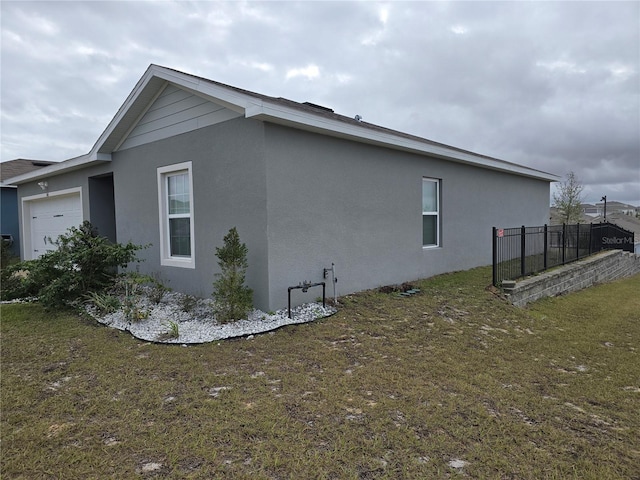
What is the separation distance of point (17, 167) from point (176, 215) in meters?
14.5

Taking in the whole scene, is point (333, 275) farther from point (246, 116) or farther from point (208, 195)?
point (246, 116)

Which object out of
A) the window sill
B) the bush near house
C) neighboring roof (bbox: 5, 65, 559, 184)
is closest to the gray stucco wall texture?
the window sill

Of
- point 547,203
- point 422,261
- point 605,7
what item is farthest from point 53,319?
point 547,203

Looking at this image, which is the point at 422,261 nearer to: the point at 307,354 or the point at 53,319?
the point at 307,354

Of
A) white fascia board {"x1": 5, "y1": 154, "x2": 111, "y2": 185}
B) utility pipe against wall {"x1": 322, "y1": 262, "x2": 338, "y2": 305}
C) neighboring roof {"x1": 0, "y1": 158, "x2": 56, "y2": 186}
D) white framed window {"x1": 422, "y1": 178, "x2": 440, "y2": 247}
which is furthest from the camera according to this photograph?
neighboring roof {"x1": 0, "y1": 158, "x2": 56, "y2": 186}

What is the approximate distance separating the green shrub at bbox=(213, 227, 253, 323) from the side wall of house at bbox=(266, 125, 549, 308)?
0.45m

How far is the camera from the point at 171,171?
725 centimetres

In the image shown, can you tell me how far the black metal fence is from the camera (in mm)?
8312

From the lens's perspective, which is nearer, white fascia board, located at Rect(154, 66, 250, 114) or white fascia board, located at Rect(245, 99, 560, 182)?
white fascia board, located at Rect(245, 99, 560, 182)

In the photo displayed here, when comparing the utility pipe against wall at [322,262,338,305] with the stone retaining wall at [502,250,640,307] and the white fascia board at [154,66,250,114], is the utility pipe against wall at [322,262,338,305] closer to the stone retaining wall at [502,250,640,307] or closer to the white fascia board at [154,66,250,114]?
the white fascia board at [154,66,250,114]

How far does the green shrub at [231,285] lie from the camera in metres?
5.31

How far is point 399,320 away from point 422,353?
1.24 metres

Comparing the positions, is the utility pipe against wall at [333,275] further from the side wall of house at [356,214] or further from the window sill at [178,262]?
the window sill at [178,262]

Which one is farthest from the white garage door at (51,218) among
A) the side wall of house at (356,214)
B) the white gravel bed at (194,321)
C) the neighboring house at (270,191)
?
the side wall of house at (356,214)
